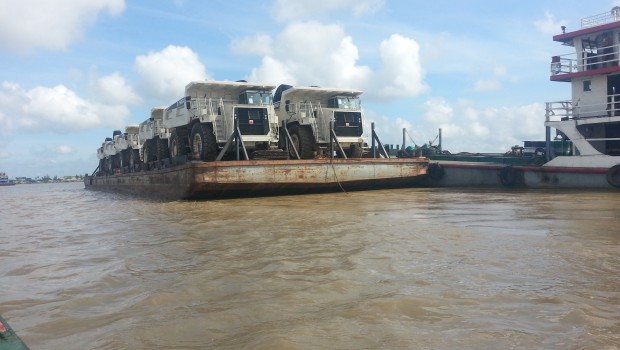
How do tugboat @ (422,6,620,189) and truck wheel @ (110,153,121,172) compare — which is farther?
truck wheel @ (110,153,121,172)

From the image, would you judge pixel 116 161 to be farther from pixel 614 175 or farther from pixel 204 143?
pixel 614 175

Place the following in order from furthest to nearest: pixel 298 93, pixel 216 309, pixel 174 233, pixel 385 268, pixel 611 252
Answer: pixel 298 93 < pixel 174 233 < pixel 611 252 < pixel 385 268 < pixel 216 309

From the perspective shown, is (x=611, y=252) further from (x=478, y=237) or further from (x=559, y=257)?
(x=478, y=237)

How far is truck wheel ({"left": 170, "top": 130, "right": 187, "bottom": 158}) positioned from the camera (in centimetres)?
1625

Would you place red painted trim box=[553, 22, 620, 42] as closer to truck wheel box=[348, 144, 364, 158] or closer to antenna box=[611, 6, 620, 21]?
antenna box=[611, 6, 620, 21]

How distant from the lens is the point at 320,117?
16453mm

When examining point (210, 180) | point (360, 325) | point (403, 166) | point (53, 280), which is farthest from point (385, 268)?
point (403, 166)

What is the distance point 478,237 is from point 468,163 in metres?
11.8

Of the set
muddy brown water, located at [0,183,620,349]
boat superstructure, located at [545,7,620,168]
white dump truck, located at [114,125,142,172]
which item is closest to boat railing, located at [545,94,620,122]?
boat superstructure, located at [545,7,620,168]

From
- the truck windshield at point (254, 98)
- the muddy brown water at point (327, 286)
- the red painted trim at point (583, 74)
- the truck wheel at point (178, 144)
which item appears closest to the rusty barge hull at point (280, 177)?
the truck wheel at point (178, 144)

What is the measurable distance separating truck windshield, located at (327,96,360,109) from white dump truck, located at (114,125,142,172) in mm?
10908

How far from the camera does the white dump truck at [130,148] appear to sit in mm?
23844

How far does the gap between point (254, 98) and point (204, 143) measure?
2.21 m

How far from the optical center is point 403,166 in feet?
52.1
